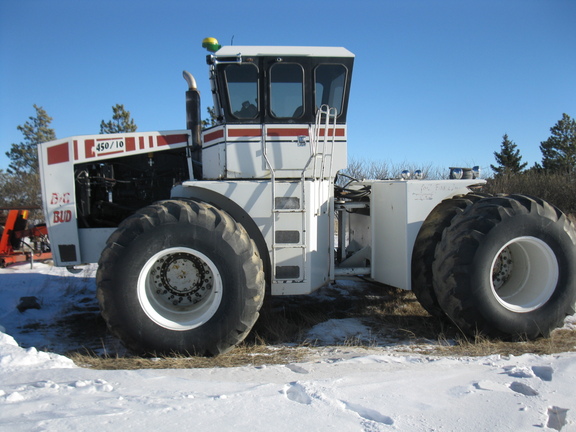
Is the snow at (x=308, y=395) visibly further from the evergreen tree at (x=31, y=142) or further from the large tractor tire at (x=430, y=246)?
the evergreen tree at (x=31, y=142)

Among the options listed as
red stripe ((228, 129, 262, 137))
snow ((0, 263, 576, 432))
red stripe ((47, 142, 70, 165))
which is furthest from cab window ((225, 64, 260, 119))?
snow ((0, 263, 576, 432))

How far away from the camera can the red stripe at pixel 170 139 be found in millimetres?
5406

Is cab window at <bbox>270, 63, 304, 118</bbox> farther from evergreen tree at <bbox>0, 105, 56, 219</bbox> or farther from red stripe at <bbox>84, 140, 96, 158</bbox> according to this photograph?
evergreen tree at <bbox>0, 105, 56, 219</bbox>

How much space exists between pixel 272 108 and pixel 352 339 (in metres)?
2.62

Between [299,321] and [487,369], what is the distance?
2.35 meters

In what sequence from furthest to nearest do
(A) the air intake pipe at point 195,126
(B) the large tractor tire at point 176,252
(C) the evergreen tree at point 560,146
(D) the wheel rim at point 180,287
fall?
(C) the evergreen tree at point 560,146, (A) the air intake pipe at point 195,126, (D) the wheel rim at point 180,287, (B) the large tractor tire at point 176,252

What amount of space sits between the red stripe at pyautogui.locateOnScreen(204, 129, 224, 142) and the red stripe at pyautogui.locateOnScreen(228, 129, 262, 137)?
11cm

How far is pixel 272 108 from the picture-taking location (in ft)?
16.6

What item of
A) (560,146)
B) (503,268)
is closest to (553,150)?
(560,146)

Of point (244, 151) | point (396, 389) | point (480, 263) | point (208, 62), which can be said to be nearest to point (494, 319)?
point (480, 263)

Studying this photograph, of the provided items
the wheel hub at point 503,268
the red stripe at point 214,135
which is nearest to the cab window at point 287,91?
the red stripe at point 214,135

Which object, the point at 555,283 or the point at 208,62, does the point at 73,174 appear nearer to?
the point at 208,62

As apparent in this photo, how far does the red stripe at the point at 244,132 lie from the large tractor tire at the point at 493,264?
225 centimetres

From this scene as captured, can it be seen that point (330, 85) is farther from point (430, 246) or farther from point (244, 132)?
point (430, 246)
